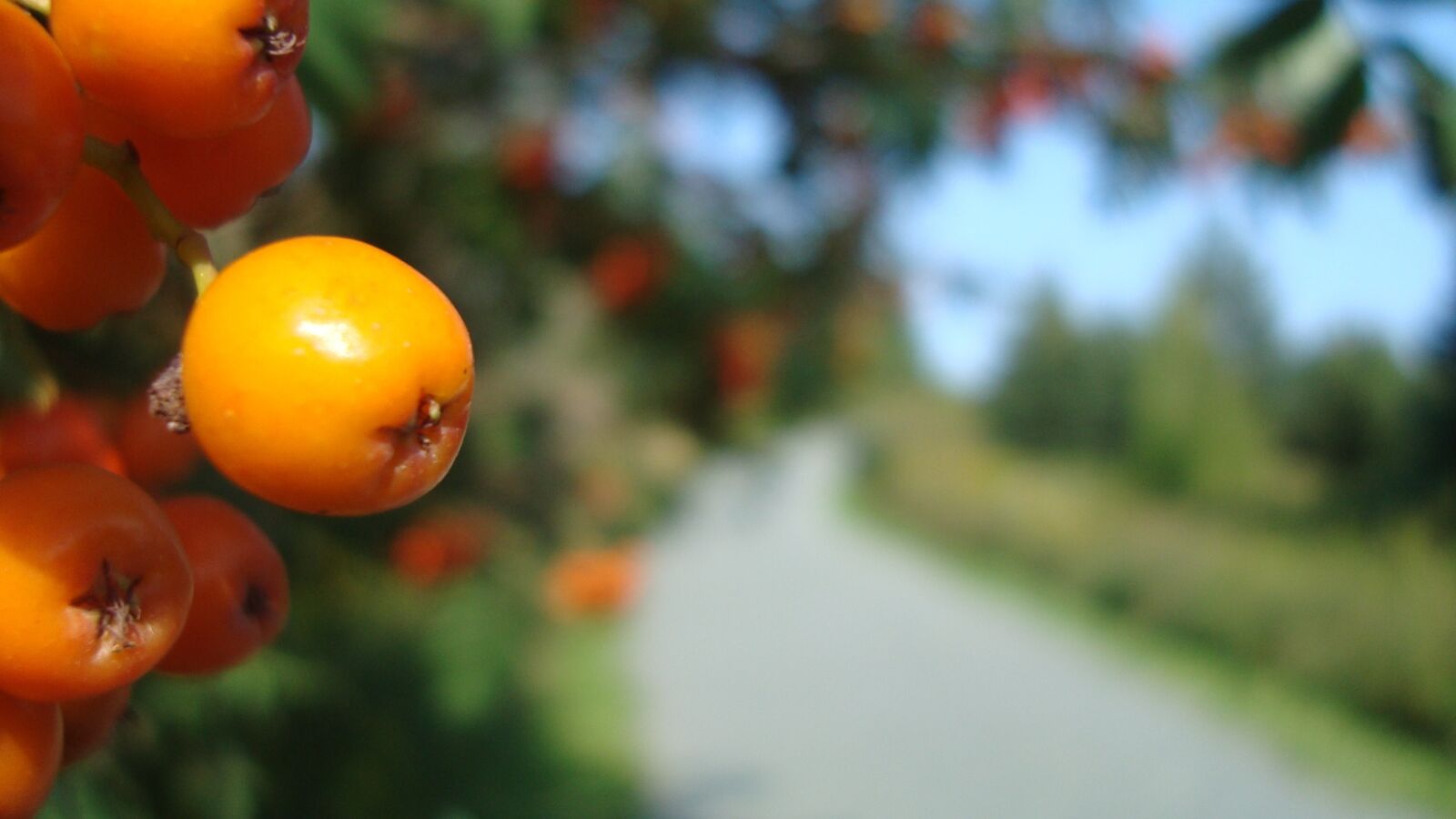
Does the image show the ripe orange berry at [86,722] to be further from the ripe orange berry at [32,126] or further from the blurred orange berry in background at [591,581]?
the blurred orange berry in background at [591,581]

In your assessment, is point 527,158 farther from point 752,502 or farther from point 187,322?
point 752,502

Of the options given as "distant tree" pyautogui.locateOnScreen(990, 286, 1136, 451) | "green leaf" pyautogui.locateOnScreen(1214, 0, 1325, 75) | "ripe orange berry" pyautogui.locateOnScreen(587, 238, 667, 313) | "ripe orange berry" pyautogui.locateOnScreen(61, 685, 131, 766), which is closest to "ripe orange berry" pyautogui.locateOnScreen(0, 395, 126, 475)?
"ripe orange berry" pyautogui.locateOnScreen(61, 685, 131, 766)

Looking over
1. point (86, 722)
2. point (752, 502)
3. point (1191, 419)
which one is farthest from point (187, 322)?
point (1191, 419)

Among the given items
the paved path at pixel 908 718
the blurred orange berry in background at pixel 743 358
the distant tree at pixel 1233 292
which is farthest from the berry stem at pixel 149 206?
the distant tree at pixel 1233 292

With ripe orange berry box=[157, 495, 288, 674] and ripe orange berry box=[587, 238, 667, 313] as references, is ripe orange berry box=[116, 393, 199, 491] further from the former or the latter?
ripe orange berry box=[587, 238, 667, 313]

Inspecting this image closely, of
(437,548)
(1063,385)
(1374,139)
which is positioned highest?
(1063,385)

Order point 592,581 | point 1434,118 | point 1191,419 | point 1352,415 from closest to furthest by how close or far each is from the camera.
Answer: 1. point 1434,118
2. point 592,581
3. point 1352,415
4. point 1191,419
